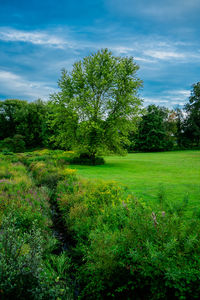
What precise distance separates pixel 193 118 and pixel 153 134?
16.3 m

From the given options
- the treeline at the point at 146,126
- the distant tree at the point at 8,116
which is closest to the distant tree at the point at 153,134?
the treeline at the point at 146,126

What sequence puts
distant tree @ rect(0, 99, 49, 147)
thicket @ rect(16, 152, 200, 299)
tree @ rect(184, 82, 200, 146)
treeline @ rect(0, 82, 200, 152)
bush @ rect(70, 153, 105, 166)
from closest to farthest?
thicket @ rect(16, 152, 200, 299)
bush @ rect(70, 153, 105, 166)
distant tree @ rect(0, 99, 49, 147)
treeline @ rect(0, 82, 200, 152)
tree @ rect(184, 82, 200, 146)

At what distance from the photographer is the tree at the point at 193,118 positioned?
205ft

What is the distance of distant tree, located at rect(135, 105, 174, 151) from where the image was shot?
59156 millimetres

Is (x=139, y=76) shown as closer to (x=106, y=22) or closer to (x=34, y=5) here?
(x=106, y=22)

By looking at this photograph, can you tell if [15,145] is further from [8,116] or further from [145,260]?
[145,260]

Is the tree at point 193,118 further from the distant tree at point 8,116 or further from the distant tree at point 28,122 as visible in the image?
the distant tree at point 8,116

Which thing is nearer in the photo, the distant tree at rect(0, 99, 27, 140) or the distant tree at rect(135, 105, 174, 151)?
the distant tree at rect(135, 105, 174, 151)

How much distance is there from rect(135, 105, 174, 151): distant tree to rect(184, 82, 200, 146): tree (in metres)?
7.33

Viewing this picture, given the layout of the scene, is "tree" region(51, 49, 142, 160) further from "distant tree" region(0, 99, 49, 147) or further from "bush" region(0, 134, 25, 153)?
"distant tree" region(0, 99, 49, 147)

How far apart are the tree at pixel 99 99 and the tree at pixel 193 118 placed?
4711 cm

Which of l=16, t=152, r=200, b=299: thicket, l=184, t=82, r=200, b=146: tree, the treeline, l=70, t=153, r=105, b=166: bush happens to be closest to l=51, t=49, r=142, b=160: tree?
l=70, t=153, r=105, b=166: bush

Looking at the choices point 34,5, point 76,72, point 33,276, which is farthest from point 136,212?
point 76,72

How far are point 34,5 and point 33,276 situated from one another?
1450 cm
